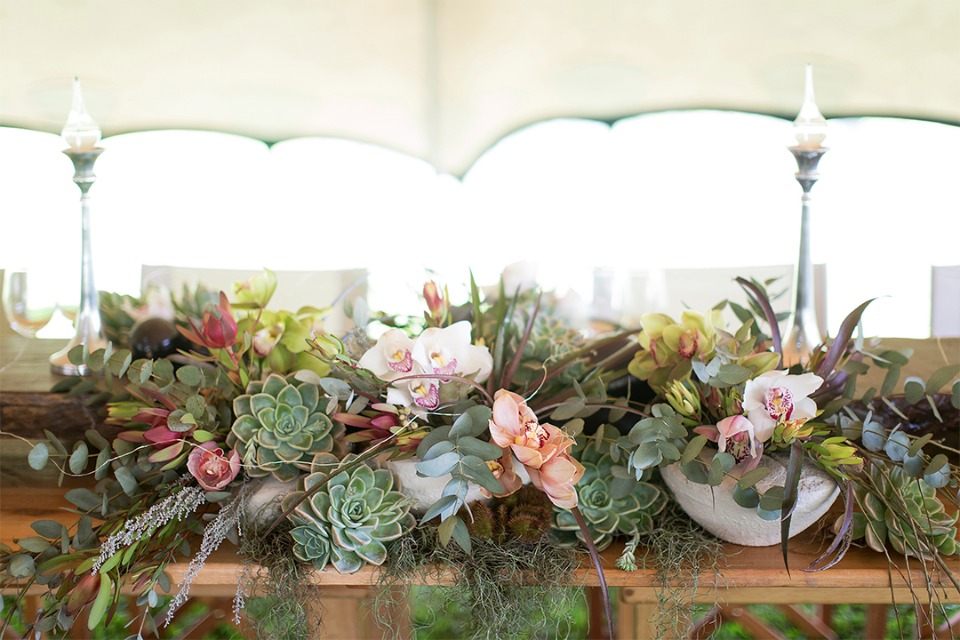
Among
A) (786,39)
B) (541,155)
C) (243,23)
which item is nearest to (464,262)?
(541,155)

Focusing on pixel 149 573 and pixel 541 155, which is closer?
pixel 149 573

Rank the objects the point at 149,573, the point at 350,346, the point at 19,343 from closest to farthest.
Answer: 1. the point at 149,573
2. the point at 350,346
3. the point at 19,343

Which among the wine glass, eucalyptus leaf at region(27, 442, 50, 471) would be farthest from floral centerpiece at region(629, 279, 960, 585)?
the wine glass

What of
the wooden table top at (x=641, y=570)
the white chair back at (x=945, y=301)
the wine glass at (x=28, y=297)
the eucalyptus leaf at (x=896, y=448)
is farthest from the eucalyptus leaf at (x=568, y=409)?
the white chair back at (x=945, y=301)

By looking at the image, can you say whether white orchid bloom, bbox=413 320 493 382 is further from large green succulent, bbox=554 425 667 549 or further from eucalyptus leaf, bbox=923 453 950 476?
eucalyptus leaf, bbox=923 453 950 476

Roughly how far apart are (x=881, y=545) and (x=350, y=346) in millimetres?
428

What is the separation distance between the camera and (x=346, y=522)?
545 mm

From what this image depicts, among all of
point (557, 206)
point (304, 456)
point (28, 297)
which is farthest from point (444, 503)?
point (557, 206)

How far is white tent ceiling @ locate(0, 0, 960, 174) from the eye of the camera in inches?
65.1

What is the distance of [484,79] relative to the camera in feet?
8.91

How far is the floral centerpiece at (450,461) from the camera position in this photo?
531 millimetres

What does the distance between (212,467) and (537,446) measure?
248 millimetres

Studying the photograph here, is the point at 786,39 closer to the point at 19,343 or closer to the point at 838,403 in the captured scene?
the point at 838,403

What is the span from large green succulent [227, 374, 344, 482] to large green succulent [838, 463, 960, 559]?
0.39m
